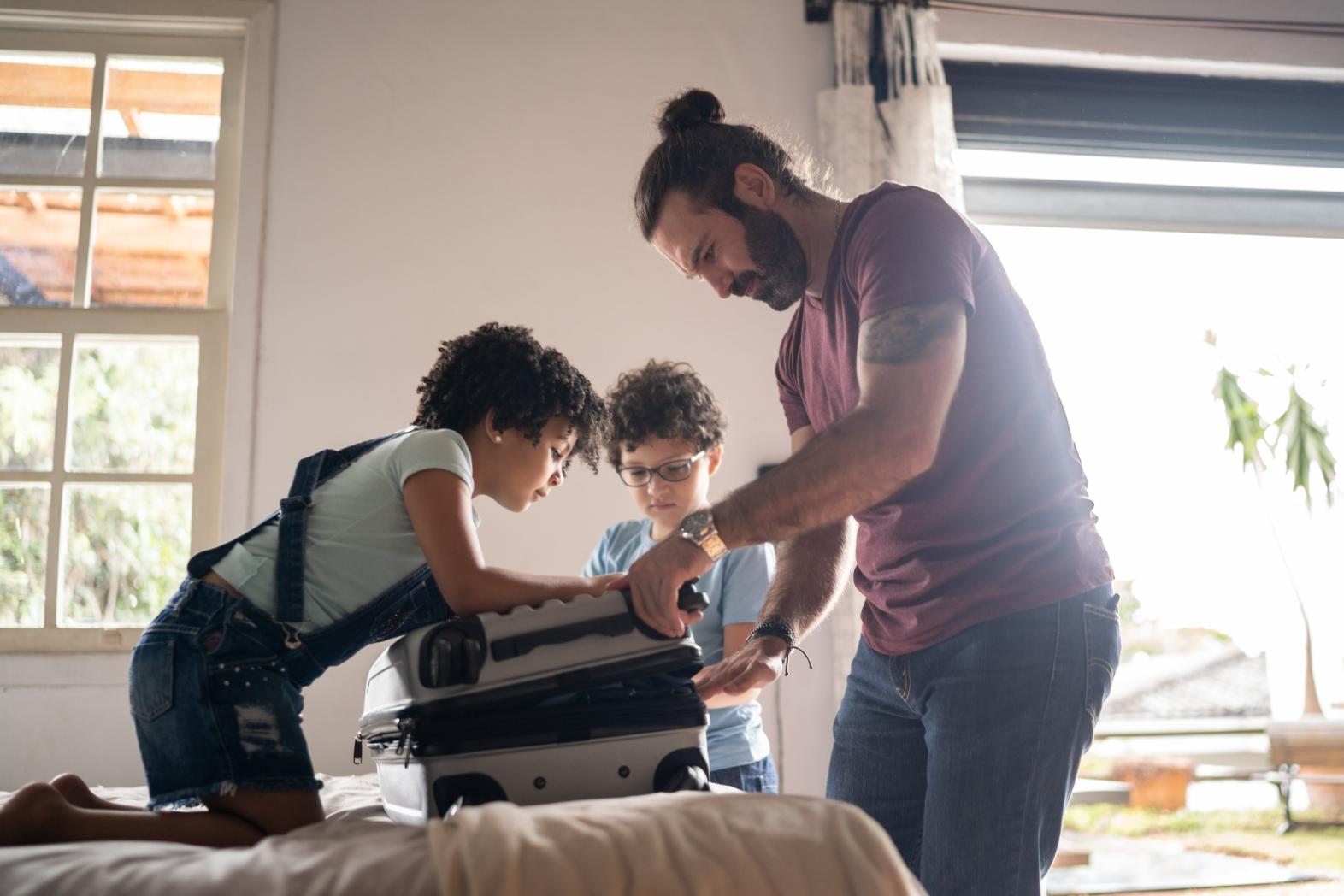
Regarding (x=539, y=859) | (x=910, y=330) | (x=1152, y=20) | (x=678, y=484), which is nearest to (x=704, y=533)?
(x=910, y=330)

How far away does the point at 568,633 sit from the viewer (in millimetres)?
1097

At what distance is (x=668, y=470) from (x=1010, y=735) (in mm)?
1129

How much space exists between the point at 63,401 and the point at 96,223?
55cm

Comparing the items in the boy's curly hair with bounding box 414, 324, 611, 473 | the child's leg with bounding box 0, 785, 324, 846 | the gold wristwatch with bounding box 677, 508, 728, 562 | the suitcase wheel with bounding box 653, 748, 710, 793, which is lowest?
the child's leg with bounding box 0, 785, 324, 846

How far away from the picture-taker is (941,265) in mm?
1231

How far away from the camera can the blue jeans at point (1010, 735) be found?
1.19 meters

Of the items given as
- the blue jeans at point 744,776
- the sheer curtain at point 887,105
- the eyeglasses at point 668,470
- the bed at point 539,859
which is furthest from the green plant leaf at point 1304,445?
the bed at point 539,859

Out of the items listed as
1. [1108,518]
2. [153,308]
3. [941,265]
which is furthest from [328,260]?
[1108,518]

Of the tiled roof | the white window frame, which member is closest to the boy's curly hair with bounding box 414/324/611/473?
the white window frame

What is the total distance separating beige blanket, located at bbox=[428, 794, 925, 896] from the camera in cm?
79

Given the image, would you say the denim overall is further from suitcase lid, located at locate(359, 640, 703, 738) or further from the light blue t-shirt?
the light blue t-shirt

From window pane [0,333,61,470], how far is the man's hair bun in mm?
2150

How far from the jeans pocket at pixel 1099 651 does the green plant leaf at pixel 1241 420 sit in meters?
2.97

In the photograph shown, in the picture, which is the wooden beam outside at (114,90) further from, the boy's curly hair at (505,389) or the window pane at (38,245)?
the boy's curly hair at (505,389)
